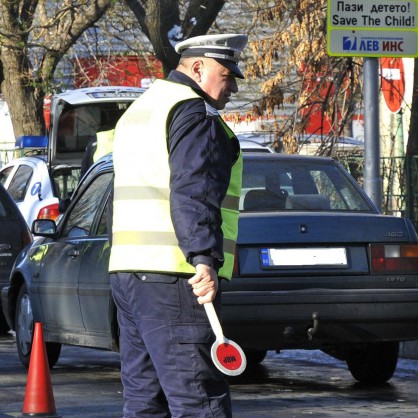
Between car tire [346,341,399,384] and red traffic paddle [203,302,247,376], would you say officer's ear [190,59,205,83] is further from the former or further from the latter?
car tire [346,341,399,384]

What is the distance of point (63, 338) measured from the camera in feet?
29.8

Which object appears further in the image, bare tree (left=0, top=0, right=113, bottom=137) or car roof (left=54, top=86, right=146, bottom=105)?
bare tree (left=0, top=0, right=113, bottom=137)

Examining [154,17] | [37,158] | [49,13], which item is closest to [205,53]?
[154,17]

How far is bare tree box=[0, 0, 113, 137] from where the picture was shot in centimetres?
1903

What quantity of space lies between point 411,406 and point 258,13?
9.35 m

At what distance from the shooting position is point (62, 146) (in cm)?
1811

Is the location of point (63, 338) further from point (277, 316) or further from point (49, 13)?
point (49, 13)

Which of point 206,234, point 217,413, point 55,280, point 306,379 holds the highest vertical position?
point 206,234

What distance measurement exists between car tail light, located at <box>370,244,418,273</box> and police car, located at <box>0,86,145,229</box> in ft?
25.3

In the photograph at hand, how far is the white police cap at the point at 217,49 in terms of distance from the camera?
488 cm

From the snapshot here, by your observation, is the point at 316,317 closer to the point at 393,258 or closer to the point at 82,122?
the point at 393,258

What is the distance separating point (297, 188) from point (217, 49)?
4.04 meters

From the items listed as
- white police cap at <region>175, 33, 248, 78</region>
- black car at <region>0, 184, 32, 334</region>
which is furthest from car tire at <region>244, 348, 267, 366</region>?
white police cap at <region>175, 33, 248, 78</region>

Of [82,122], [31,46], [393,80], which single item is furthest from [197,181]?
[393,80]
